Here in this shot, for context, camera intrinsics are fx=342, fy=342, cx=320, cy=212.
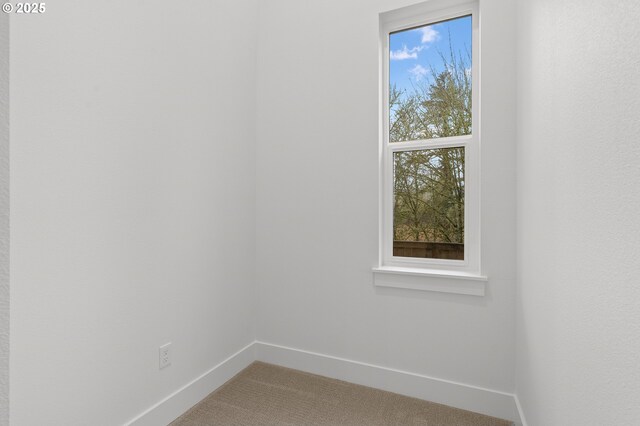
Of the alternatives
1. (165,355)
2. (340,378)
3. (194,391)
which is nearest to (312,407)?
(340,378)

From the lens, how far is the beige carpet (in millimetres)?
1759

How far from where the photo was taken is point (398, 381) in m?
2.02

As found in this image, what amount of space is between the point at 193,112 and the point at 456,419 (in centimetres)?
216

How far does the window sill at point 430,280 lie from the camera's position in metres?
1.84

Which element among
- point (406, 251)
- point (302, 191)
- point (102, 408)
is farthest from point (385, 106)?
point (102, 408)

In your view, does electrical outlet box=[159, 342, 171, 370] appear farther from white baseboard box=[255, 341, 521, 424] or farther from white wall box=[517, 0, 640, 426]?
white wall box=[517, 0, 640, 426]

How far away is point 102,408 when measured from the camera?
143 cm

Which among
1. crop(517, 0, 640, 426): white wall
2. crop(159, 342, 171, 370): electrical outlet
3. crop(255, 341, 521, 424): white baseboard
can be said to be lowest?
crop(255, 341, 521, 424): white baseboard

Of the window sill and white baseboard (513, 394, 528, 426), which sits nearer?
white baseboard (513, 394, 528, 426)

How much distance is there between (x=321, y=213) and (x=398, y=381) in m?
1.11

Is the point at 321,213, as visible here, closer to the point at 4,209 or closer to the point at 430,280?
the point at 430,280

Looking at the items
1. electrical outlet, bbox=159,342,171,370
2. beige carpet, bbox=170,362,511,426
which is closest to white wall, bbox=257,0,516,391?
beige carpet, bbox=170,362,511,426

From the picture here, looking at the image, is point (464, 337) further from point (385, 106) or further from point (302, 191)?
point (385, 106)

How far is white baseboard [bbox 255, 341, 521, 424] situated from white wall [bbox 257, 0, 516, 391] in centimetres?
4
